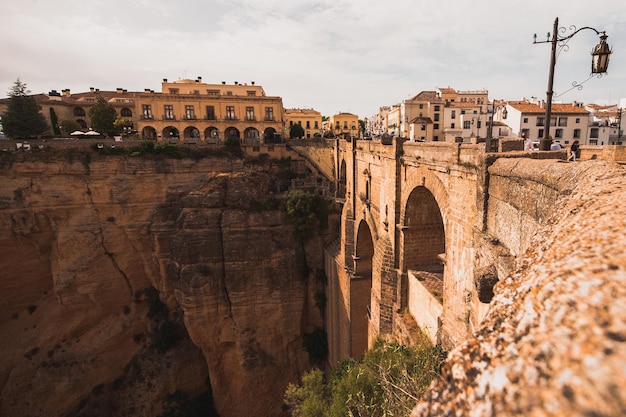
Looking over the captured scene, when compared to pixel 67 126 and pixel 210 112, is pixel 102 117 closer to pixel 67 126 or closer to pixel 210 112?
pixel 67 126

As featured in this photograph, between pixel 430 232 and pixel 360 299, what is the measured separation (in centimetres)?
771

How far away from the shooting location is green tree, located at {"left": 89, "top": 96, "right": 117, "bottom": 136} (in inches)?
1378

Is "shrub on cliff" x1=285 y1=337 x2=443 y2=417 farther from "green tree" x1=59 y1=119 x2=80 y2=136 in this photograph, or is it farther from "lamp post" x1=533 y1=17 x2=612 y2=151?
"green tree" x1=59 y1=119 x2=80 y2=136

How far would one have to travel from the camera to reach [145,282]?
91.5 feet

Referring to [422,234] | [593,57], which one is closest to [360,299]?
[422,234]

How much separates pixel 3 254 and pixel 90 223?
240 inches

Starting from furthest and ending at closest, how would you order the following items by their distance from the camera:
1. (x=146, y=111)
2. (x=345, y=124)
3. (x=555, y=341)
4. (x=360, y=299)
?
1. (x=345, y=124)
2. (x=146, y=111)
3. (x=360, y=299)
4. (x=555, y=341)

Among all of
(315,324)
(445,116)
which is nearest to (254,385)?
(315,324)

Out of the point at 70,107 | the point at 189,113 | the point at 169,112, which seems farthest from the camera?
the point at 70,107

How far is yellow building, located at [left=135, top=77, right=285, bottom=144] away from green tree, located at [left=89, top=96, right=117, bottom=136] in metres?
3.65

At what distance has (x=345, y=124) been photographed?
6612cm

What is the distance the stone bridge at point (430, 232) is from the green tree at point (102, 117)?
26.1 metres

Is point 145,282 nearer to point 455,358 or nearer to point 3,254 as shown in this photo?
point 3,254

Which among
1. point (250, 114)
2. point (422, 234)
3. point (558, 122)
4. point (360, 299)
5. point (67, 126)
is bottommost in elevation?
point (360, 299)
